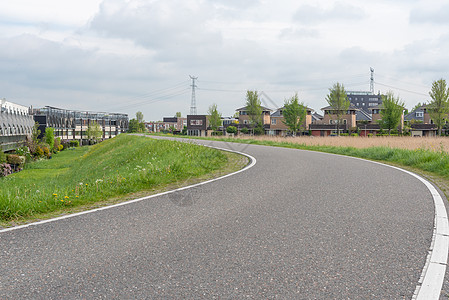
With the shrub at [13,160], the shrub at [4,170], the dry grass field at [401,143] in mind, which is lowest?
the shrub at [4,170]

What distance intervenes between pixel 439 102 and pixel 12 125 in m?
63.7

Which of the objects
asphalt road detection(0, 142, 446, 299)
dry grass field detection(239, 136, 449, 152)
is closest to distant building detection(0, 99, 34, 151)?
dry grass field detection(239, 136, 449, 152)

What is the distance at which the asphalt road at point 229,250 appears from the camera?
3244 millimetres

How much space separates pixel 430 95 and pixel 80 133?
306 feet

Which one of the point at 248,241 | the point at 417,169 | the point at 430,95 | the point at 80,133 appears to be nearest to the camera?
the point at 248,241

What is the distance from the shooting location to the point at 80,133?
105 meters

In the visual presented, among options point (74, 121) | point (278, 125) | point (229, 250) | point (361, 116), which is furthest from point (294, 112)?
point (74, 121)

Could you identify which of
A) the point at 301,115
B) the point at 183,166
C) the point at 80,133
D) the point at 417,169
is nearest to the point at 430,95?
the point at 301,115

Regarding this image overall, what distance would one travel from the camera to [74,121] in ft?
335

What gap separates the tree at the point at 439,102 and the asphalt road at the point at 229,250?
2254 inches

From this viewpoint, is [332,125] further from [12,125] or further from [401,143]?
[12,125]

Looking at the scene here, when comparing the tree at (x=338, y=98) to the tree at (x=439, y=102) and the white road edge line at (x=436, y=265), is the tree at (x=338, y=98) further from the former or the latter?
the white road edge line at (x=436, y=265)

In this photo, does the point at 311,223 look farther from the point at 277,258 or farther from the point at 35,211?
the point at 35,211

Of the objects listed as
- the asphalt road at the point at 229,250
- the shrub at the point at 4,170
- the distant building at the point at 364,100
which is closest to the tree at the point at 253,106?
the shrub at the point at 4,170
